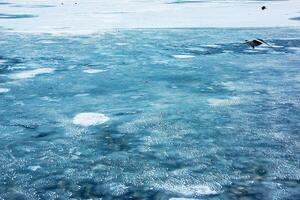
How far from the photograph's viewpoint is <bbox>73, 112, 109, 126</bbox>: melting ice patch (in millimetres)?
3568

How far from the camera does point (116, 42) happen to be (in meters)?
8.05

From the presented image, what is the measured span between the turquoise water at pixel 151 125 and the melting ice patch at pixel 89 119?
0.09 feet

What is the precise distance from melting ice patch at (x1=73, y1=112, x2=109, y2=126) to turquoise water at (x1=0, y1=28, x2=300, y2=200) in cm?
3

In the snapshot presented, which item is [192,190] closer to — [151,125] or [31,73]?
[151,125]

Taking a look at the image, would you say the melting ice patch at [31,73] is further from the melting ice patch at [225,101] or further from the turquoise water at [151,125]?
the melting ice patch at [225,101]

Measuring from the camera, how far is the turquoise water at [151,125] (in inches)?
96.7

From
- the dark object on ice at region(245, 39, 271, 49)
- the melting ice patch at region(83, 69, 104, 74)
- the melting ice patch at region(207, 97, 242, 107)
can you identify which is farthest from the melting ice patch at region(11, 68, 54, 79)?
the dark object on ice at region(245, 39, 271, 49)

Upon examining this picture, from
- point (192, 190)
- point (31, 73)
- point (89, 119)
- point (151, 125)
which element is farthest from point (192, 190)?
point (31, 73)

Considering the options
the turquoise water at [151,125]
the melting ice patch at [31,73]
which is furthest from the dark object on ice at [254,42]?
the melting ice patch at [31,73]

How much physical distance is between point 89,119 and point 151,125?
0.60 metres

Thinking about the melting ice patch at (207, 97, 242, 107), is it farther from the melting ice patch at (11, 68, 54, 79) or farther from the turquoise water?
the melting ice patch at (11, 68, 54, 79)

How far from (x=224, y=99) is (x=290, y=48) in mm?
3477

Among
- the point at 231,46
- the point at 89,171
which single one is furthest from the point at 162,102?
the point at 231,46

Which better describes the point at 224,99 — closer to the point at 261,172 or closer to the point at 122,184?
the point at 261,172
